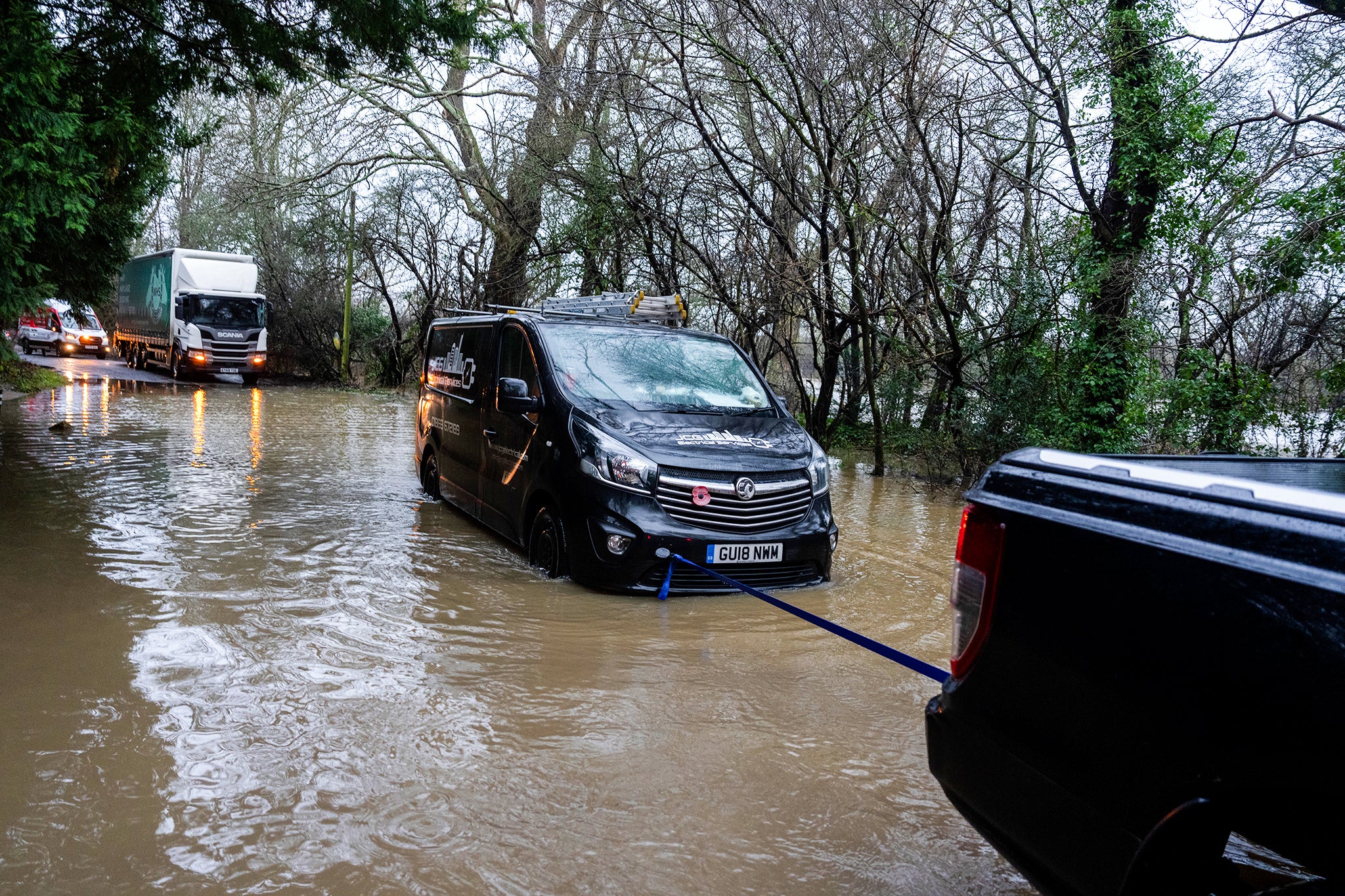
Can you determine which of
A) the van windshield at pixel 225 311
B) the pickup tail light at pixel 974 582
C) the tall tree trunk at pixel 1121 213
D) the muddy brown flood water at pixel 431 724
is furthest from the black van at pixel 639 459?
the van windshield at pixel 225 311

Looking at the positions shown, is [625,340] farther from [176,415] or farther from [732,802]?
[176,415]

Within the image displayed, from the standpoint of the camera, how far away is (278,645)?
5.23 metres

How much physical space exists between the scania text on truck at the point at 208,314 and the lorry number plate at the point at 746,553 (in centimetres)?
2546

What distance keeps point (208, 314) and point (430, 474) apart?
21.2 metres

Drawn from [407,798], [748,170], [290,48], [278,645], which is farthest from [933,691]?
[748,170]

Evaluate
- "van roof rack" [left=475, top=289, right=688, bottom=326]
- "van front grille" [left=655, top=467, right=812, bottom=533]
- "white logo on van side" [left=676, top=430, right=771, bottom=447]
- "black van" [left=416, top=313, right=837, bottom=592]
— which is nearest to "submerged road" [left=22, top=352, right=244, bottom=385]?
"van roof rack" [left=475, top=289, right=688, bottom=326]

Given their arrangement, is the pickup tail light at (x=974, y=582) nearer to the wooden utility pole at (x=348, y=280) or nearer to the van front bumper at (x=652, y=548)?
the van front bumper at (x=652, y=548)

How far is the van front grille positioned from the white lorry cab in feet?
112

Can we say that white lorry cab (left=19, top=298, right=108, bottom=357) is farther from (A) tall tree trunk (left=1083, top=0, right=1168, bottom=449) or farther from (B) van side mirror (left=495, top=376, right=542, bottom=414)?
(A) tall tree trunk (left=1083, top=0, right=1168, bottom=449)

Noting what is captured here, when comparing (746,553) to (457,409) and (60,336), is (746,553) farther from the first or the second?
(60,336)

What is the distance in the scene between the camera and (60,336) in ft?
122

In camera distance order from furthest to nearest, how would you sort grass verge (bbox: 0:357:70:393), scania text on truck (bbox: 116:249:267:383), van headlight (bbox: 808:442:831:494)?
scania text on truck (bbox: 116:249:267:383) → grass verge (bbox: 0:357:70:393) → van headlight (bbox: 808:442:831:494)

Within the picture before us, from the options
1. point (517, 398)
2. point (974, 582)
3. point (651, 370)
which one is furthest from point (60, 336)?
point (974, 582)

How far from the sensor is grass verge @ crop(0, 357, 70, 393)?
68.2ft
